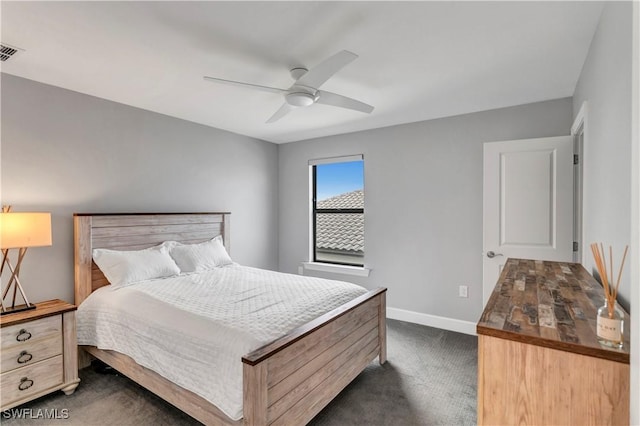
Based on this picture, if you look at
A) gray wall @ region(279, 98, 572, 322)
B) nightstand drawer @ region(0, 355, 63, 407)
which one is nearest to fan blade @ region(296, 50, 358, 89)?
gray wall @ region(279, 98, 572, 322)

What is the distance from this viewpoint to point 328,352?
2.06 meters

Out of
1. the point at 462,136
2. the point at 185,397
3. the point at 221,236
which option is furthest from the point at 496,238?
the point at 221,236

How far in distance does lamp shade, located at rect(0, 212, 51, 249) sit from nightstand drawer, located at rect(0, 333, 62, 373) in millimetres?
670

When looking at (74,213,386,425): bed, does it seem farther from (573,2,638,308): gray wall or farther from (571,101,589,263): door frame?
(571,101,589,263): door frame

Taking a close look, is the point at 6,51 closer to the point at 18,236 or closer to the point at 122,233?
the point at 18,236

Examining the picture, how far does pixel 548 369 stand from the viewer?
931 mm

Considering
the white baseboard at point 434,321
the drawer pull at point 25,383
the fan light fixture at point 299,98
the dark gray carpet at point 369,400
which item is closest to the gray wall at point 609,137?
the dark gray carpet at point 369,400

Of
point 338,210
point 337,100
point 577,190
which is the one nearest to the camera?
point 337,100

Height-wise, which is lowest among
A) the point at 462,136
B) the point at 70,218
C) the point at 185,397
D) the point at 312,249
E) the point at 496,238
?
the point at 185,397

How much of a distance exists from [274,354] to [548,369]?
3.84 ft

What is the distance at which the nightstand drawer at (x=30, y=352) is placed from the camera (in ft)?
6.64

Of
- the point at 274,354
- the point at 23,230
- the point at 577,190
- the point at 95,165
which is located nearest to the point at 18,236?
the point at 23,230

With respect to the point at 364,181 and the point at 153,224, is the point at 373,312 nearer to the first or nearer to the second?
the point at 364,181

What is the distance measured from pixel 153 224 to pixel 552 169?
3852 mm
